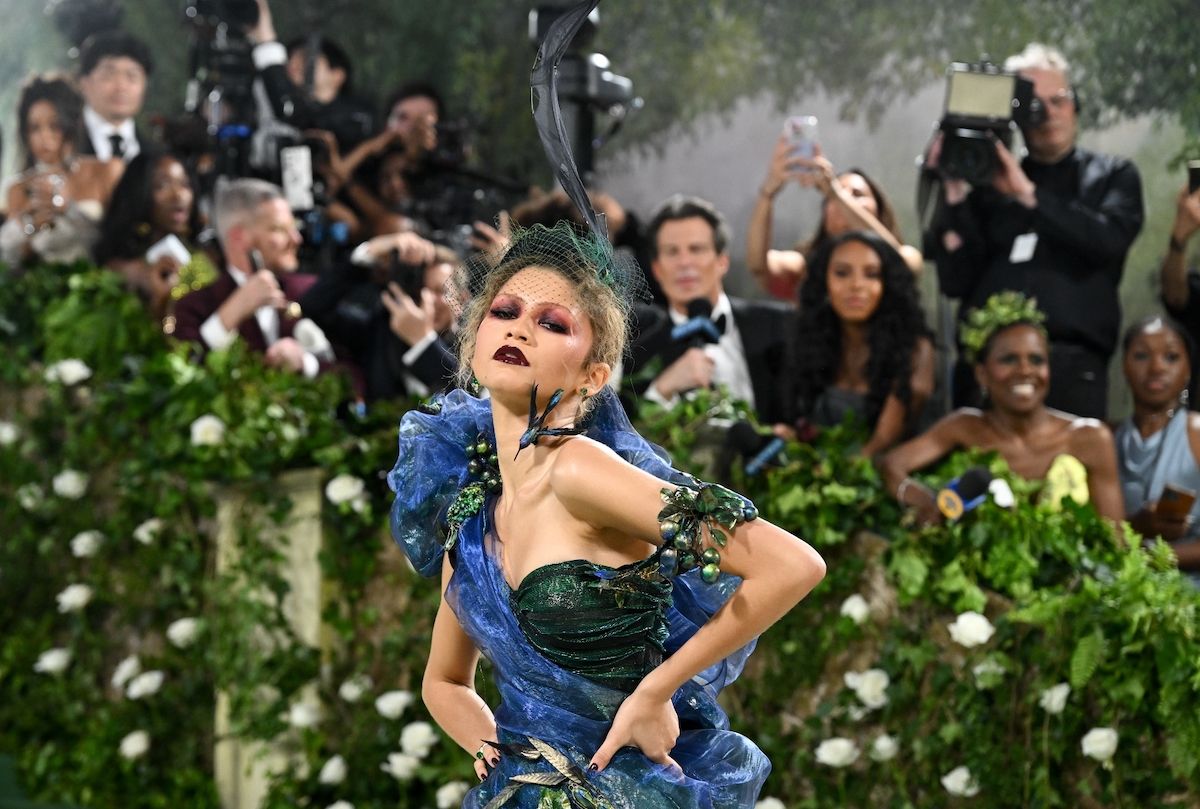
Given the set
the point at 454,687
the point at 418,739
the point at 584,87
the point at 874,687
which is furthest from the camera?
the point at 584,87

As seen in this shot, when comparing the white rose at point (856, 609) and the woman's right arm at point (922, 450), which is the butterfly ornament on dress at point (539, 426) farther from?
the woman's right arm at point (922, 450)

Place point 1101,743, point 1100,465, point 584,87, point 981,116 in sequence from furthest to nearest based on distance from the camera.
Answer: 1. point 584,87
2. point 981,116
3. point 1100,465
4. point 1101,743

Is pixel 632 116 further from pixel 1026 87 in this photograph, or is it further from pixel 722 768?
pixel 722 768

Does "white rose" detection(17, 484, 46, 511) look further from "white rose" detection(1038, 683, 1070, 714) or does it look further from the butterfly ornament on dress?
the butterfly ornament on dress

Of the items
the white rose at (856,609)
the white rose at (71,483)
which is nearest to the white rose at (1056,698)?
the white rose at (856,609)

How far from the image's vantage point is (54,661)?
549 cm

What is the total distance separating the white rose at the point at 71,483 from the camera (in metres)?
5.48

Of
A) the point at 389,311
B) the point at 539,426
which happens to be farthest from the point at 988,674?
the point at 389,311

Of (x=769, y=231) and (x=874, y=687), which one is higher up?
(x=769, y=231)

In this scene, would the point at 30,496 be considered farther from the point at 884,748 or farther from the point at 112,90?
the point at 884,748

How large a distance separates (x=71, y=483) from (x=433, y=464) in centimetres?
342

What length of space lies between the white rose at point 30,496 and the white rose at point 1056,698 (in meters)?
3.57

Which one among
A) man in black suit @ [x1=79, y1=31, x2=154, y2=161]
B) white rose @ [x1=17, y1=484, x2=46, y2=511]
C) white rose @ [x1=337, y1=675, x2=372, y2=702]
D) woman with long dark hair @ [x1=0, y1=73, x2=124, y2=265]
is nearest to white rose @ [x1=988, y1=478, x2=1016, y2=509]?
white rose @ [x1=337, y1=675, x2=372, y2=702]

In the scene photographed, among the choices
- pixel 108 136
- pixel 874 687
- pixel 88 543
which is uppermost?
pixel 108 136
